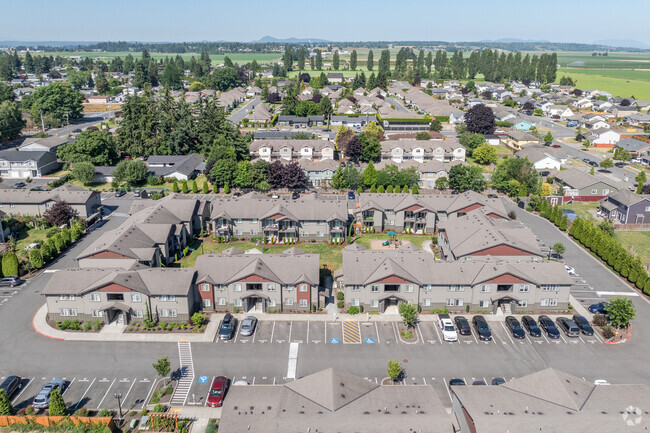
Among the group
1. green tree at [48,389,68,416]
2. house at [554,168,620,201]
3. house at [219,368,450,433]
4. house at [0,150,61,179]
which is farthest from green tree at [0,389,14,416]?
house at [554,168,620,201]

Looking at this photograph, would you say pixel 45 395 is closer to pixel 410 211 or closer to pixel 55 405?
pixel 55 405

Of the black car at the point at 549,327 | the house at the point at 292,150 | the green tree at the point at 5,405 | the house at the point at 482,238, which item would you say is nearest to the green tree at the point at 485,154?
the house at the point at 292,150

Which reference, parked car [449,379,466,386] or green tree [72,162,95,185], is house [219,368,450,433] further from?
green tree [72,162,95,185]

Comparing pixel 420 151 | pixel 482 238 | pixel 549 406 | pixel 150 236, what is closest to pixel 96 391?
pixel 150 236

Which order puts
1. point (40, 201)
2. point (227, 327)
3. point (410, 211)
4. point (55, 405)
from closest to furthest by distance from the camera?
point (55, 405) → point (227, 327) → point (410, 211) → point (40, 201)

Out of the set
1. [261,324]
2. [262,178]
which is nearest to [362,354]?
[261,324]

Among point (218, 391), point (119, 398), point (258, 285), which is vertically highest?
point (258, 285)
